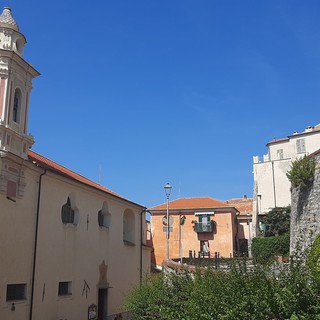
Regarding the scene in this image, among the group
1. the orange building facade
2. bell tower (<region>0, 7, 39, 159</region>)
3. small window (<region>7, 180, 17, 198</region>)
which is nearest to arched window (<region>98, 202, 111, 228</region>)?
bell tower (<region>0, 7, 39, 159</region>)

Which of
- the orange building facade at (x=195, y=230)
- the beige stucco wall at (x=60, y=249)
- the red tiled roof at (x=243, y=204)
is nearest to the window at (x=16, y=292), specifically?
the beige stucco wall at (x=60, y=249)

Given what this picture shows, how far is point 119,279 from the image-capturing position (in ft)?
99.2

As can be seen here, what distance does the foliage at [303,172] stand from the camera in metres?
20.8

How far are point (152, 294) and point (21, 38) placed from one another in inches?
539

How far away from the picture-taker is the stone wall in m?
20.0

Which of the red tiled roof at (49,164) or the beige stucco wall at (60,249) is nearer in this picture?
the beige stucco wall at (60,249)

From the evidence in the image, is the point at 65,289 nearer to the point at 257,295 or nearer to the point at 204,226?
the point at 257,295

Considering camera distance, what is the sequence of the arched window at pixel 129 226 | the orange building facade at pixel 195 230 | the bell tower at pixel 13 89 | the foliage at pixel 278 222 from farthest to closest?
the orange building facade at pixel 195 230 → the foliage at pixel 278 222 → the arched window at pixel 129 226 → the bell tower at pixel 13 89

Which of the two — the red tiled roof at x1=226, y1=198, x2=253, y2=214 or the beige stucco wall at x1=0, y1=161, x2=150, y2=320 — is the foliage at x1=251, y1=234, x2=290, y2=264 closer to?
the beige stucco wall at x1=0, y1=161, x2=150, y2=320

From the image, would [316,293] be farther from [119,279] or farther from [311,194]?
[119,279]

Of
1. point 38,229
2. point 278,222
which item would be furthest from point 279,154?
point 38,229

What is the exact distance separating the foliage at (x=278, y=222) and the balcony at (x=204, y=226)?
6.59m

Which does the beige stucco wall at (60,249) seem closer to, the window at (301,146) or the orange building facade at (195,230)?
the orange building facade at (195,230)

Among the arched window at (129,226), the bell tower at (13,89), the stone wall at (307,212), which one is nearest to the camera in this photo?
the bell tower at (13,89)
